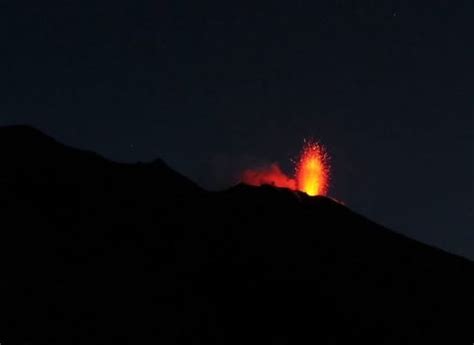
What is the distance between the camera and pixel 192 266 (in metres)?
95.9

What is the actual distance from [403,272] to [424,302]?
34.3 ft

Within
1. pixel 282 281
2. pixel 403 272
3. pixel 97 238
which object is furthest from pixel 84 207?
pixel 403 272

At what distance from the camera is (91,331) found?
6556 cm

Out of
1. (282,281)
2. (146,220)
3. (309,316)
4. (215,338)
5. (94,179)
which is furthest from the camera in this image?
(94,179)

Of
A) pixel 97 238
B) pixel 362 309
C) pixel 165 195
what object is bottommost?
pixel 362 309

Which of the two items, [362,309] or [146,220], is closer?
[362,309]

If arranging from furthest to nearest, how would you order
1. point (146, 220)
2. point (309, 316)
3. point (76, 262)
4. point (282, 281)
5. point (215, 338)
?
point (146, 220)
point (282, 281)
point (309, 316)
point (76, 262)
point (215, 338)

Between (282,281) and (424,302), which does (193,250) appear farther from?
(424,302)

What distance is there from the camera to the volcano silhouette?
236 ft

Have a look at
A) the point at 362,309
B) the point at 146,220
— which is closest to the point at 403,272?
the point at 362,309

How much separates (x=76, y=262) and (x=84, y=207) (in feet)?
68.8

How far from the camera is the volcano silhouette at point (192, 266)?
71.9 meters

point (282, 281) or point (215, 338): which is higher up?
point (282, 281)

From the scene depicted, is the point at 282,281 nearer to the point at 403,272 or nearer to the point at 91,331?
the point at 403,272
